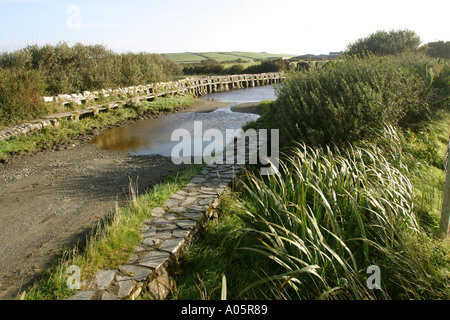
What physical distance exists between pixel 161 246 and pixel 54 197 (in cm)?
304

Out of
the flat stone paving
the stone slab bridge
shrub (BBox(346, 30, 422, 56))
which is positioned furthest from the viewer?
shrub (BBox(346, 30, 422, 56))

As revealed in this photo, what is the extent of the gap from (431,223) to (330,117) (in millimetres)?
2859

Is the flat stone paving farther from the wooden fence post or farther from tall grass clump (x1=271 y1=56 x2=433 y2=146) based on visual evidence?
the wooden fence post

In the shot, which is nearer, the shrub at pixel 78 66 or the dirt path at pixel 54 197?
the dirt path at pixel 54 197

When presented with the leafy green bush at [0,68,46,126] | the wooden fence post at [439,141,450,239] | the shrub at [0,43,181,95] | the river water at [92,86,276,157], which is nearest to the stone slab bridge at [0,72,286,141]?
the leafy green bush at [0,68,46,126]

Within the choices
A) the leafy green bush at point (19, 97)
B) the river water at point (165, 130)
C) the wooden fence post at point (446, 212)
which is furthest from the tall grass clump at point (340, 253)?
the leafy green bush at point (19, 97)

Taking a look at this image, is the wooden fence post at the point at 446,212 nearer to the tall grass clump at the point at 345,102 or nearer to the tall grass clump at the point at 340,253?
the tall grass clump at the point at 340,253

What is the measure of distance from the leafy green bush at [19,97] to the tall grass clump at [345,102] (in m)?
8.50

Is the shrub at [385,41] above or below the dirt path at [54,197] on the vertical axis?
above

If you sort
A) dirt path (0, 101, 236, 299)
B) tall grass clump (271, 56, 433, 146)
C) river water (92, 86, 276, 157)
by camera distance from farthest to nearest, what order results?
river water (92, 86, 276, 157)
tall grass clump (271, 56, 433, 146)
dirt path (0, 101, 236, 299)

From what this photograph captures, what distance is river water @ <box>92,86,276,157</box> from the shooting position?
32.3 ft

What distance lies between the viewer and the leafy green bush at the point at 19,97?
34.1ft

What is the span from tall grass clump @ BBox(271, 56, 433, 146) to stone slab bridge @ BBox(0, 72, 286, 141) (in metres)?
1.93
